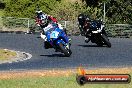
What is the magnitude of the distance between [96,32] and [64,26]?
12132mm

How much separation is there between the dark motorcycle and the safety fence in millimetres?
8143

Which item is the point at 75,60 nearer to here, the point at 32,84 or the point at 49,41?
the point at 49,41

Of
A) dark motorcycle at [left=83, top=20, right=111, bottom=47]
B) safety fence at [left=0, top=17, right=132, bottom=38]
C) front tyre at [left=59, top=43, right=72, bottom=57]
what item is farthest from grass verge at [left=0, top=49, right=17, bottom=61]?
safety fence at [left=0, top=17, right=132, bottom=38]

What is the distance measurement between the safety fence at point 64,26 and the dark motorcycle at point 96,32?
8143 mm

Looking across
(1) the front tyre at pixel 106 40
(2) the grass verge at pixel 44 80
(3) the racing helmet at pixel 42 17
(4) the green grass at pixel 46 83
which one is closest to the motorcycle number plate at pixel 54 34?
(3) the racing helmet at pixel 42 17

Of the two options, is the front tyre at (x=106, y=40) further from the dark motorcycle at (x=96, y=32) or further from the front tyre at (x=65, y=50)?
the front tyre at (x=65, y=50)

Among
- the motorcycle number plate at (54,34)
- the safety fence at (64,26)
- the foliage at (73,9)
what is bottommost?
the safety fence at (64,26)

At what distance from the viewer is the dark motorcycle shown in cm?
2541

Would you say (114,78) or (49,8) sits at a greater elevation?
(114,78)

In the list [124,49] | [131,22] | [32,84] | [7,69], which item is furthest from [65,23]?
[32,84]

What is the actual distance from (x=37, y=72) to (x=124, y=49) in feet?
31.9

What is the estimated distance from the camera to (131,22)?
35.7 meters

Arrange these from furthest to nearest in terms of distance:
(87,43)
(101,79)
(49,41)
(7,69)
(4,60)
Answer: (87,43) < (49,41) < (4,60) < (7,69) < (101,79)

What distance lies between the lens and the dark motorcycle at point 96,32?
25406mm
